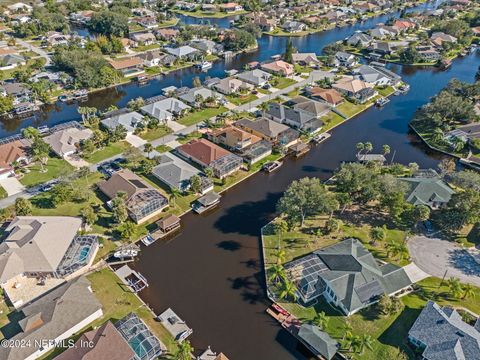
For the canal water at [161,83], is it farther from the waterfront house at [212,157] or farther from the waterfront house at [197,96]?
the waterfront house at [212,157]

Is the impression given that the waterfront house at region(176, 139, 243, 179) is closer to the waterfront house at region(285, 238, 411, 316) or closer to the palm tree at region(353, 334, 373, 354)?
the waterfront house at region(285, 238, 411, 316)

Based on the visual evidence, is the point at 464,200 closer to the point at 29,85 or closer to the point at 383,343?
the point at 383,343

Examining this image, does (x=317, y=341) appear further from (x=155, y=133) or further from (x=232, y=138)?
(x=155, y=133)

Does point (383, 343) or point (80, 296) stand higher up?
point (80, 296)

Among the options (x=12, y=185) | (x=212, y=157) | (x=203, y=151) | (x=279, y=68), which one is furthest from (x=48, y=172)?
(x=279, y=68)

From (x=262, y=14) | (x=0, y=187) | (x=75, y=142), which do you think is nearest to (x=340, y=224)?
(x=75, y=142)

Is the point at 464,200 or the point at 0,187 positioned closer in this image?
the point at 464,200
